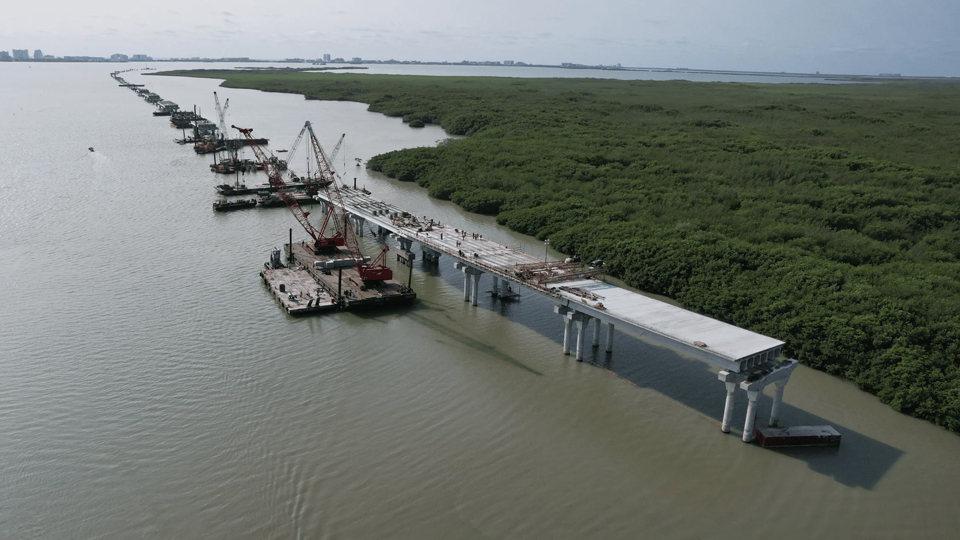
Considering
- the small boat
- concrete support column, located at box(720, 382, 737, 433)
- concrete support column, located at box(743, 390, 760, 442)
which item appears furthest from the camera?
the small boat

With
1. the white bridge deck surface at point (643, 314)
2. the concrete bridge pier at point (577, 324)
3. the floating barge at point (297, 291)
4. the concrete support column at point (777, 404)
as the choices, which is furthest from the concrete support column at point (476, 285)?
the concrete support column at point (777, 404)

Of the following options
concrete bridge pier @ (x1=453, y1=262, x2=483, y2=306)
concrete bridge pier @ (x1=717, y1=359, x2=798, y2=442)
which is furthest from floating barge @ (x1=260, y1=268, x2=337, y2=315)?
concrete bridge pier @ (x1=717, y1=359, x2=798, y2=442)

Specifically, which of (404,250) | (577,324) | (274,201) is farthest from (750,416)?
(274,201)

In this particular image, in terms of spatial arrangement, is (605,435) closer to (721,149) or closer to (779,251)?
(779,251)

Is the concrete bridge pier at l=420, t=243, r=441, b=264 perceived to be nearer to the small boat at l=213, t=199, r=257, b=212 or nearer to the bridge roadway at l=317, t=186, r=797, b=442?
the bridge roadway at l=317, t=186, r=797, b=442

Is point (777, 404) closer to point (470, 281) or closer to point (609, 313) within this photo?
point (609, 313)

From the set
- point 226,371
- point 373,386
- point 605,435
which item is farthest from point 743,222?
point 226,371
